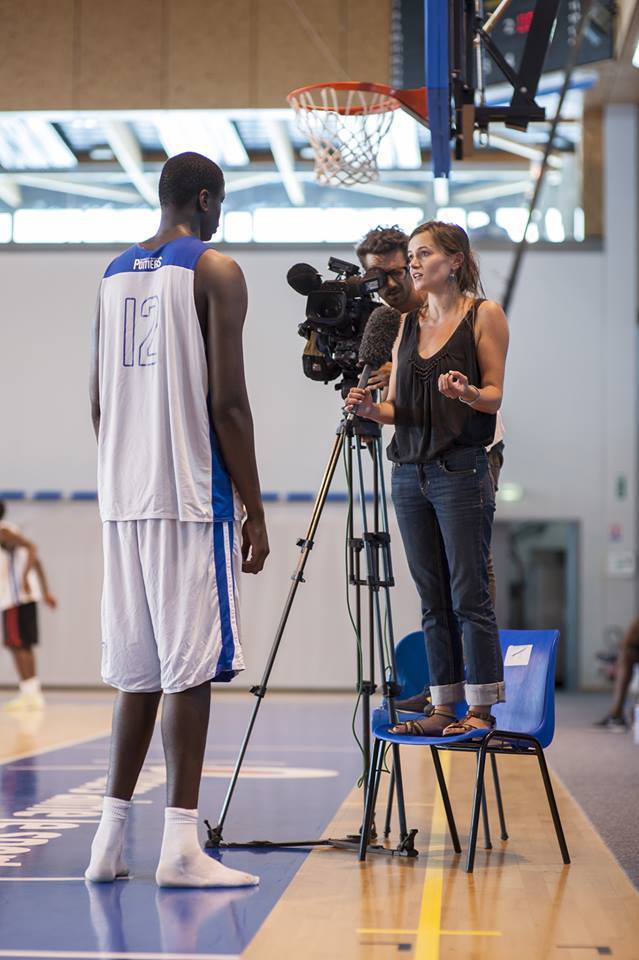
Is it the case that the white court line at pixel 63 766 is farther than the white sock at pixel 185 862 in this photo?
Yes

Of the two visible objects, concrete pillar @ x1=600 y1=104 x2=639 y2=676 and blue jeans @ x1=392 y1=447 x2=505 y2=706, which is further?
concrete pillar @ x1=600 y1=104 x2=639 y2=676

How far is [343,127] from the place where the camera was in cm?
636

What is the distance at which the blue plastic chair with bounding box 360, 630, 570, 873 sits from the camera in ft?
10.4

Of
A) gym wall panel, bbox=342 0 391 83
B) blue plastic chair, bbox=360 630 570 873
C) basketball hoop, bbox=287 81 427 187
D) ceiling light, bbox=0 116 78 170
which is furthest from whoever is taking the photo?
ceiling light, bbox=0 116 78 170

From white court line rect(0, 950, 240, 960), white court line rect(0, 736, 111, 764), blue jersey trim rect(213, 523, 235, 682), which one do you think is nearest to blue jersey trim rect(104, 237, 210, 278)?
blue jersey trim rect(213, 523, 235, 682)

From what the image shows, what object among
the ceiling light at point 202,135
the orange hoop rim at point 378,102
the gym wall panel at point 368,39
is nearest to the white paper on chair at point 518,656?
the orange hoop rim at point 378,102

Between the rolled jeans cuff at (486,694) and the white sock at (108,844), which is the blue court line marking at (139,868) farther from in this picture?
the rolled jeans cuff at (486,694)

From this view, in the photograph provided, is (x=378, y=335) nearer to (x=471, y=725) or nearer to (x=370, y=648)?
(x=370, y=648)

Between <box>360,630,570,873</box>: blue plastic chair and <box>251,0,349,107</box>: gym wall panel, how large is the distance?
8725mm

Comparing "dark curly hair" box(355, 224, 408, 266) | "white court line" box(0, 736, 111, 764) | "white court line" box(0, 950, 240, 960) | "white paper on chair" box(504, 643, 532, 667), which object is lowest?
"white court line" box(0, 736, 111, 764)

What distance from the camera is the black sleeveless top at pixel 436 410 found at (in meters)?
3.34

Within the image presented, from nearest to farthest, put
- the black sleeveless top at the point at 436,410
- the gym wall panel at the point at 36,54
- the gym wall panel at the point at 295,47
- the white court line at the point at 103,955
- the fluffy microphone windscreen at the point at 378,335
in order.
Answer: the white court line at the point at 103,955, the black sleeveless top at the point at 436,410, the fluffy microphone windscreen at the point at 378,335, the gym wall panel at the point at 36,54, the gym wall panel at the point at 295,47

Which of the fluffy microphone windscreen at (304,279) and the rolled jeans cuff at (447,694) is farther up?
the fluffy microphone windscreen at (304,279)

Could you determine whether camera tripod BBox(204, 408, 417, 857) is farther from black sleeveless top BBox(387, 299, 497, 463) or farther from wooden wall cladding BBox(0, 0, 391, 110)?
wooden wall cladding BBox(0, 0, 391, 110)
